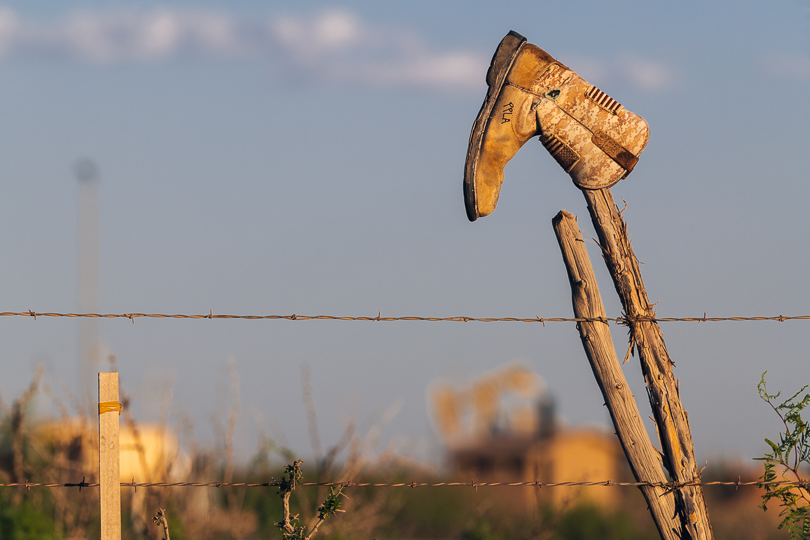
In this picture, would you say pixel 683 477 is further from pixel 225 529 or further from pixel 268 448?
pixel 225 529

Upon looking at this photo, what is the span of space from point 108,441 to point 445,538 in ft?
54.4

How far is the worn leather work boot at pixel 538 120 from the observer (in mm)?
2914

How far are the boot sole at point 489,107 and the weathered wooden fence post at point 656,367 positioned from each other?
0.47m

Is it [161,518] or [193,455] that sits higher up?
[193,455]

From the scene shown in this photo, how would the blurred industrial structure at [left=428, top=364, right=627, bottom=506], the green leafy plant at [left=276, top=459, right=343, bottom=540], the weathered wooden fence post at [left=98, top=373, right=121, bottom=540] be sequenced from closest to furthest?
the weathered wooden fence post at [left=98, top=373, right=121, bottom=540] < the green leafy plant at [left=276, top=459, right=343, bottom=540] < the blurred industrial structure at [left=428, top=364, right=627, bottom=506]

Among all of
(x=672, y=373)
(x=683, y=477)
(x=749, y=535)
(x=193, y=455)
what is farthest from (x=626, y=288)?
(x=749, y=535)

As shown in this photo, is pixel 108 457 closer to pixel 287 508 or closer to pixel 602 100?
pixel 287 508

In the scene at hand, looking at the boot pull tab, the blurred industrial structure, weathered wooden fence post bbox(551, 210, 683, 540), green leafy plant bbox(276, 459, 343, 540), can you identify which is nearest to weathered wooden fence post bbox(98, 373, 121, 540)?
green leafy plant bbox(276, 459, 343, 540)

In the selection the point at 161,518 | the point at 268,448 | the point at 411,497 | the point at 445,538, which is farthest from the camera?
the point at 411,497

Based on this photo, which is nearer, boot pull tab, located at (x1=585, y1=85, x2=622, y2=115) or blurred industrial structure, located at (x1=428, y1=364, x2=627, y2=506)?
boot pull tab, located at (x1=585, y1=85, x2=622, y2=115)

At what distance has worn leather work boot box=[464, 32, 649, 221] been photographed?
291 cm

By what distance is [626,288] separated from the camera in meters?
2.92

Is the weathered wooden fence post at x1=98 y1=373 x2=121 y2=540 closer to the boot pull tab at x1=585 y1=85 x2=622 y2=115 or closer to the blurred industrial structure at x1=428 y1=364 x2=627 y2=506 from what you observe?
the boot pull tab at x1=585 y1=85 x2=622 y2=115

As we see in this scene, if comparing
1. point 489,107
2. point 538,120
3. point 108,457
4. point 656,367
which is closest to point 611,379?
point 656,367
